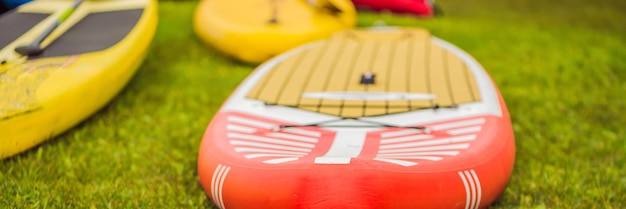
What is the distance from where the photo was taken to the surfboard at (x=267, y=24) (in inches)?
157

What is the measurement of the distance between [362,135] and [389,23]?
2.76 meters

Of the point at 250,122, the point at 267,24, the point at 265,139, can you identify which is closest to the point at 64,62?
the point at 250,122

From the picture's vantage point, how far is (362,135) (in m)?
2.42

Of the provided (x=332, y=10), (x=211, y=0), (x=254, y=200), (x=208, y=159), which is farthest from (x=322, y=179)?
(x=211, y=0)

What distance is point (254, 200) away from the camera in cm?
204

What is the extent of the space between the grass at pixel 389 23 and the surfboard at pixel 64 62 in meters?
0.12

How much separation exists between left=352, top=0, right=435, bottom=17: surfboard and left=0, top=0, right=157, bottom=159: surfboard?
2.10m

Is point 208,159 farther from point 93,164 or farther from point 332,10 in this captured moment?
point 332,10

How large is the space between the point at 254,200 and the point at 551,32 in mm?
3633

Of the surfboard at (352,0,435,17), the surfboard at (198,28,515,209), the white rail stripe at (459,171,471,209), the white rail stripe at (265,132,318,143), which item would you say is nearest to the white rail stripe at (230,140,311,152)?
the surfboard at (198,28,515,209)

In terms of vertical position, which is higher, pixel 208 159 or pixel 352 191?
pixel 352 191

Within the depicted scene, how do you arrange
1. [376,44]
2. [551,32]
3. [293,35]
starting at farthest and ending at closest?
[551,32] < [293,35] < [376,44]

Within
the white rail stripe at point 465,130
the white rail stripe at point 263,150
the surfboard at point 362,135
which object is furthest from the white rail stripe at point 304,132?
the white rail stripe at point 465,130

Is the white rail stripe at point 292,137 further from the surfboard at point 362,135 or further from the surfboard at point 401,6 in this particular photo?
the surfboard at point 401,6
